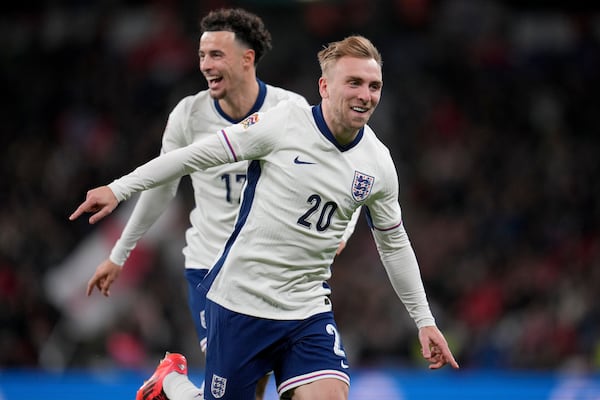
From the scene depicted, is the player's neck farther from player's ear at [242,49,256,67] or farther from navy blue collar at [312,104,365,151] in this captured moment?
navy blue collar at [312,104,365,151]

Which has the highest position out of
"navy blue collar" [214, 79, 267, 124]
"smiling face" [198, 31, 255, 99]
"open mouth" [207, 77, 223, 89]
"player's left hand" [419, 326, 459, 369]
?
"smiling face" [198, 31, 255, 99]

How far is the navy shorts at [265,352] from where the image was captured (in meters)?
4.69

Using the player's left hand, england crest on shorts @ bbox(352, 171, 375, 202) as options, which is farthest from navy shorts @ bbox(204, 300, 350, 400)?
england crest on shorts @ bbox(352, 171, 375, 202)

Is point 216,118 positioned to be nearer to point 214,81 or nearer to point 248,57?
point 214,81

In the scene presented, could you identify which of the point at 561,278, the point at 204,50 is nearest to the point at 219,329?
the point at 204,50

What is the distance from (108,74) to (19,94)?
4.50 ft

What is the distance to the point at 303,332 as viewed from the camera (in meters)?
4.73

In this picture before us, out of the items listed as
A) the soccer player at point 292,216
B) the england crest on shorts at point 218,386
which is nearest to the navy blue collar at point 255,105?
the soccer player at point 292,216

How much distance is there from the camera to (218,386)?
4773 mm

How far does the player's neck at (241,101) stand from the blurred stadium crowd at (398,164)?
588 cm

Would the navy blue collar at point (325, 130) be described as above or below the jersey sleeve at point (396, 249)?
above

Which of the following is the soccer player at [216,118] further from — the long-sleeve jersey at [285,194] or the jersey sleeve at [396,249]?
the long-sleeve jersey at [285,194]

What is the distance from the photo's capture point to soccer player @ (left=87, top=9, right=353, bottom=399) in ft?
17.6

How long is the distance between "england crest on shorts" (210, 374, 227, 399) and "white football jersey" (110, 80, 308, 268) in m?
0.87
